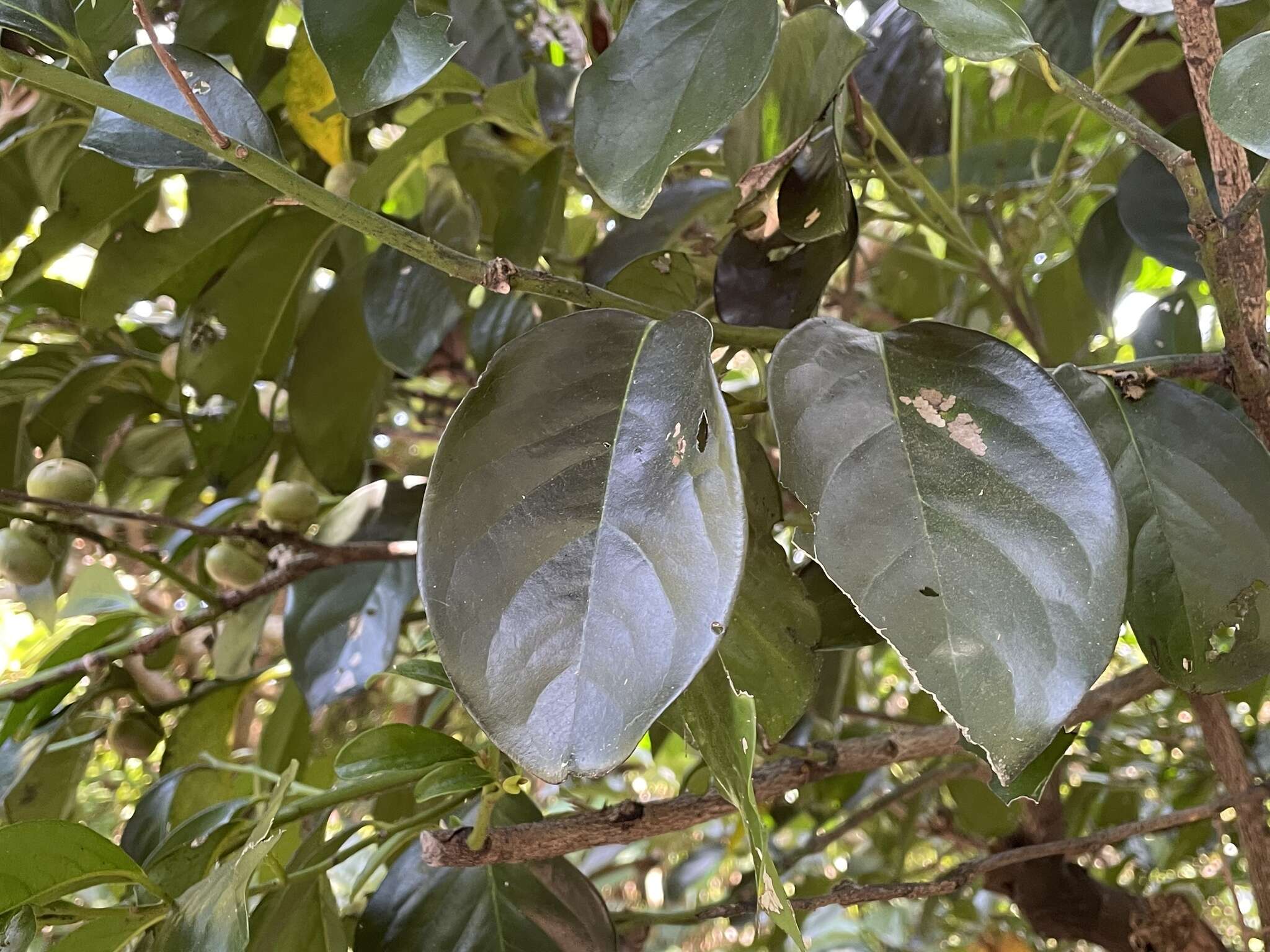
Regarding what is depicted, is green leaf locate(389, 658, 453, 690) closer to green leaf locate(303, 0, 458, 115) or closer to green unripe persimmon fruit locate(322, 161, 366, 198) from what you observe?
green leaf locate(303, 0, 458, 115)

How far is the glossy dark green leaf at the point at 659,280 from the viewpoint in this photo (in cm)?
46

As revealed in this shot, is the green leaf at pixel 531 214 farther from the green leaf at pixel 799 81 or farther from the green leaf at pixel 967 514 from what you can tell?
the green leaf at pixel 967 514

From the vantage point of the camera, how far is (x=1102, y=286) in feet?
2.07

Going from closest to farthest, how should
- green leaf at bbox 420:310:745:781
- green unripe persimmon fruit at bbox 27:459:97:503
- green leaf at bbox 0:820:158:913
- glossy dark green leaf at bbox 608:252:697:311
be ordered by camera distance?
green leaf at bbox 420:310:745:781
green leaf at bbox 0:820:158:913
glossy dark green leaf at bbox 608:252:697:311
green unripe persimmon fruit at bbox 27:459:97:503

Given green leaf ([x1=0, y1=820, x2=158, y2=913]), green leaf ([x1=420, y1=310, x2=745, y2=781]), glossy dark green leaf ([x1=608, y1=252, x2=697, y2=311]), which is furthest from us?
glossy dark green leaf ([x1=608, y1=252, x2=697, y2=311])

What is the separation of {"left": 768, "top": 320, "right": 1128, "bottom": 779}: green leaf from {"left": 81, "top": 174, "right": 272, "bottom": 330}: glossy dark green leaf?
397 millimetres

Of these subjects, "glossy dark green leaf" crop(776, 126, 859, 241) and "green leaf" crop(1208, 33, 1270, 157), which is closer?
"green leaf" crop(1208, 33, 1270, 157)

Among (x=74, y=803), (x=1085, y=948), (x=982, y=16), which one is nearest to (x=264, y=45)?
(x=982, y=16)

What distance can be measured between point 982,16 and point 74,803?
2.39 feet

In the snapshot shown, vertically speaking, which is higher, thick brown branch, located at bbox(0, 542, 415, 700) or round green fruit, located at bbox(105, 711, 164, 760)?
thick brown branch, located at bbox(0, 542, 415, 700)

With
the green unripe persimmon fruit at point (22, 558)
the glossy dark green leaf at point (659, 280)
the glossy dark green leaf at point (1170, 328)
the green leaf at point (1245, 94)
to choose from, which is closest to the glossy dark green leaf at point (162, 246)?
the green unripe persimmon fruit at point (22, 558)

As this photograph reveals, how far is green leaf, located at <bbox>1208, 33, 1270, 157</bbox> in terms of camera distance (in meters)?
0.26

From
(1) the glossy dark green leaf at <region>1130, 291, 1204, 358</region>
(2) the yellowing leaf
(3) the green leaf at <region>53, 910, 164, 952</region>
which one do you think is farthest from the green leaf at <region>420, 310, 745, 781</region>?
(1) the glossy dark green leaf at <region>1130, 291, 1204, 358</region>

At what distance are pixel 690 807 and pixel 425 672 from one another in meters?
0.14
